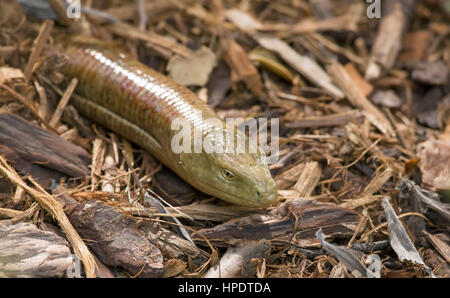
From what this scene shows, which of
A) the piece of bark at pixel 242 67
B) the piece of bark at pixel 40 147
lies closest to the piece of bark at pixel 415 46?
the piece of bark at pixel 242 67

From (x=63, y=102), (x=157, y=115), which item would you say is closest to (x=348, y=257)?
(x=157, y=115)

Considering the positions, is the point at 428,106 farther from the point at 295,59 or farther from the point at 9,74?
the point at 9,74

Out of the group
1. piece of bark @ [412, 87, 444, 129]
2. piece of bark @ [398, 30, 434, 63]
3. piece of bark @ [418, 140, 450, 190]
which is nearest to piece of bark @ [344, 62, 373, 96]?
piece of bark @ [412, 87, 444, 129]

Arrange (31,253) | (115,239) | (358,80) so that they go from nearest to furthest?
(31,253) → (115,239) → (358,80)

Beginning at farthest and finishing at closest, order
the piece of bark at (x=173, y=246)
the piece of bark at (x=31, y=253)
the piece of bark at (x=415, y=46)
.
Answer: the piece of bark at (x=415, y=46) < the piece of bark at (x=173, y=246) < the piece of bark at (x=31, y=253)

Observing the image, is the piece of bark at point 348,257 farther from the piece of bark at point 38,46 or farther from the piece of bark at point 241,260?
the piece of bark at point 38,46
